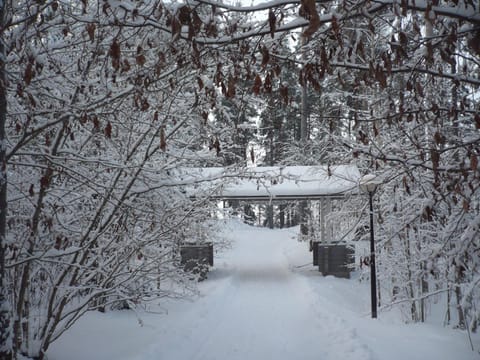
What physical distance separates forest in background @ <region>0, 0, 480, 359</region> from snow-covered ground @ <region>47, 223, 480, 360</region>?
1.05 meters

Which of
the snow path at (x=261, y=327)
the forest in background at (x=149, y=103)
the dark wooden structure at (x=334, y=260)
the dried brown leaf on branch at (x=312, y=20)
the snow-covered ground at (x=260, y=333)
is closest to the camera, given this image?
the dried brown leaf on branch at (x=312, y=20)

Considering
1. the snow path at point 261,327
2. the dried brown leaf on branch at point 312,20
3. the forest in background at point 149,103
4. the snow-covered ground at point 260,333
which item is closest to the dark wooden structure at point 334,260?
the snow path at point 261,327

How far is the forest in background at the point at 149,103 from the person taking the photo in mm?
3170

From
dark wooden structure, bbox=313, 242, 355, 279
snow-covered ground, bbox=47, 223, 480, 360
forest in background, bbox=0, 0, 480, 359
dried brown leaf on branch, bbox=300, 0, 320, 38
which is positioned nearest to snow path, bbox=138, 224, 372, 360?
snow-covered ground, bbox=47, 223, 480, 360

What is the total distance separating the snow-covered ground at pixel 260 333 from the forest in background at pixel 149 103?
1051 millimetres

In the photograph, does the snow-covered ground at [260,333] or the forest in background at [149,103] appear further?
the snow-covered ground at [260,333]

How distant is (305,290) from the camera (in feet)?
41.3

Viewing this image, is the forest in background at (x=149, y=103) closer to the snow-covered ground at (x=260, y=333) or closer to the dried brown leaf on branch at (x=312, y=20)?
the dried brown leaf on branch at (x=312, y=20)

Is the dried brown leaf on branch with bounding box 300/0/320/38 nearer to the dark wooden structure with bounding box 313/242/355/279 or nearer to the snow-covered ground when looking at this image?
the snow-covered ground

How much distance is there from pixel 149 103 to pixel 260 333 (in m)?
4.92

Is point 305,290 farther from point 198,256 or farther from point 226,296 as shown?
point 198,256

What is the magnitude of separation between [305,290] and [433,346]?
244 inches

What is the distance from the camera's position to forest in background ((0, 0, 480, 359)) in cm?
317

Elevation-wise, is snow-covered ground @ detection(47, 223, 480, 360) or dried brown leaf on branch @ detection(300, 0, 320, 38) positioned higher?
dried brown leaf on branch @ detection(300, 0, 320, 38)
